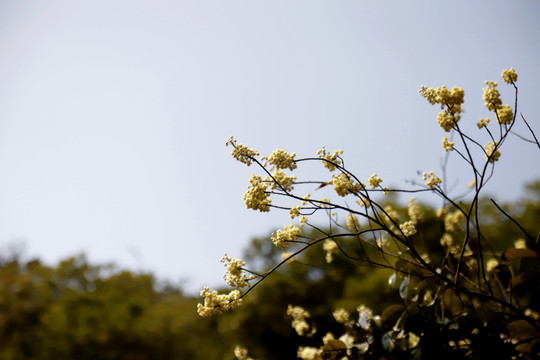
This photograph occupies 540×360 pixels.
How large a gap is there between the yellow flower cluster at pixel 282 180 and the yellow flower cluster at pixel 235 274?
34 centimetres

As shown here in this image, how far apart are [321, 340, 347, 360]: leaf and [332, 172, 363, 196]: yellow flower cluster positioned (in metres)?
0.71

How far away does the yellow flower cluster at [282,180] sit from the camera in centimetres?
162

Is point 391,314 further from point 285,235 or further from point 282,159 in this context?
point 282,159

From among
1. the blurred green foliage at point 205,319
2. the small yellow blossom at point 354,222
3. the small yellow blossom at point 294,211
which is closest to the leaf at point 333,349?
the small yellow blossom at point 354,222

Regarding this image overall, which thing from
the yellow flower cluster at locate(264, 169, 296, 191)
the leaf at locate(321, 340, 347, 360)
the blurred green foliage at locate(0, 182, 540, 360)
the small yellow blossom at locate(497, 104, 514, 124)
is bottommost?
the leaf at locate(321, 340, 347, 360)

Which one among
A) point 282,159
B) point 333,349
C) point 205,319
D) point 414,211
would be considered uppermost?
point 205,319

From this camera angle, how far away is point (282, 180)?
163 cm

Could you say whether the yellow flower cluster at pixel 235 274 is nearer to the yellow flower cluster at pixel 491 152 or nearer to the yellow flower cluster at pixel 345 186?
the yellow flower cluster at pixel 345 186

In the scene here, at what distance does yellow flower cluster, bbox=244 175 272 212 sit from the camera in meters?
1.58

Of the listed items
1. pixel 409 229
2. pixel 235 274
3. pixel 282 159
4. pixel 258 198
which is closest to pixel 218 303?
pixel 235 274

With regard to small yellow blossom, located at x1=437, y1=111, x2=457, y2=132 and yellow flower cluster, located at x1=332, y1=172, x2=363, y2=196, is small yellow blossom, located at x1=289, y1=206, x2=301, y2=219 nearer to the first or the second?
yellow flower cluster, located at x1=332, y1=172, x2=363, y2=196

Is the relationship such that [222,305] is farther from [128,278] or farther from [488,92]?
[128,278]

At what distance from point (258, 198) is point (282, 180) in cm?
13

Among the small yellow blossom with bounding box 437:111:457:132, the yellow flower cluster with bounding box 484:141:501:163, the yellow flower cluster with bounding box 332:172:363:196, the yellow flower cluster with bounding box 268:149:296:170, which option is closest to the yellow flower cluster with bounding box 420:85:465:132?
the small yellow blossom with bounding box 437:111:457:132
